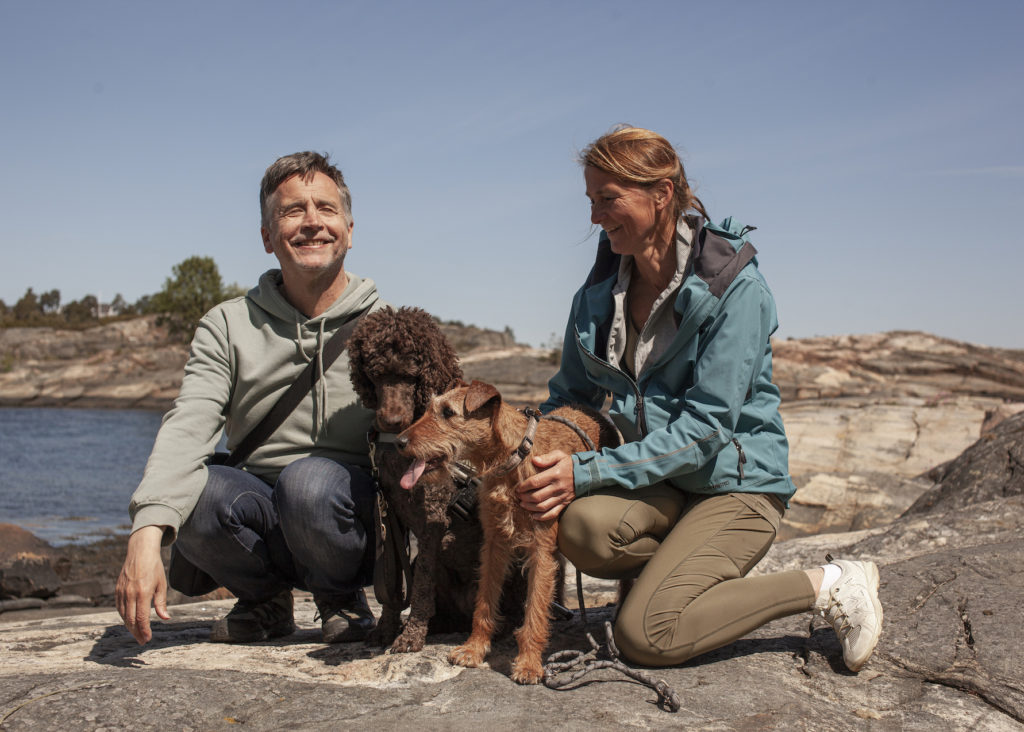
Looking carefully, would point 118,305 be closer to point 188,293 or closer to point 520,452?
point 188,293

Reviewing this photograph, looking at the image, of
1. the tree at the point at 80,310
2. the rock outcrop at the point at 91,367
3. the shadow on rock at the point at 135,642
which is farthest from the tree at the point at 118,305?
the shadow on rock at the point at 135,642

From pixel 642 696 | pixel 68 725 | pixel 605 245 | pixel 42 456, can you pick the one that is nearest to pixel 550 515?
pixel 642 696

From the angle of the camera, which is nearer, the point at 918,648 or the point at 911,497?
the point at 918,648

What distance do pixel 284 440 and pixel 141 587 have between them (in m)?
1.30

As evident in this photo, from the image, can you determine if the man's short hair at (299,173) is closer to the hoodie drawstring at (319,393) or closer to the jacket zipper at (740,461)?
the hoodie drawstring at (319,393)

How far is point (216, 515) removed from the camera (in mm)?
4402

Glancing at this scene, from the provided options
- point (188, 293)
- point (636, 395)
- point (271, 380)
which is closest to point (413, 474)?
point (636, 395)

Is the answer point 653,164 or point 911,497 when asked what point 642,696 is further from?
point 911,497

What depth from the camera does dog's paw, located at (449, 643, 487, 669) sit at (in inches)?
150

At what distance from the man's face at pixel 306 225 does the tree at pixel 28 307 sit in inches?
4577

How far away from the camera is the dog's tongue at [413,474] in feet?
12.3

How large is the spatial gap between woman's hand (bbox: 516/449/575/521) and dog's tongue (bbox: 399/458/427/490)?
0.48 meters

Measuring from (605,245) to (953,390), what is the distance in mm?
31653

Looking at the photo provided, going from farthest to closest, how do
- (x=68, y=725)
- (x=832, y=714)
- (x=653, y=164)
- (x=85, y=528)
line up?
(x=85, y=528) → (x=653, y=164) → (x=832, y=714) → (x=68, y=725)
